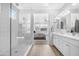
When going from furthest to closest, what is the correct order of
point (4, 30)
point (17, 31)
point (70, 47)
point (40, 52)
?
1. point (40, 52)
2. point (70, 47)
3. point (17, 31)
4. point (4, 30)

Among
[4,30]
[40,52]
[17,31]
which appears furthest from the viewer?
[40,52]

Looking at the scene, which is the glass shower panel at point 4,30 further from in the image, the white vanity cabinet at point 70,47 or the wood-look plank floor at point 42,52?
the wood-look plank floor at point 42,52

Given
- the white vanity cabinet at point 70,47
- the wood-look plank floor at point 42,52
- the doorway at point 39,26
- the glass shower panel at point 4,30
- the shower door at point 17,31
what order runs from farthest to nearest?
the doorway at point 39,26 → the wood-look plank floor at point 42,52 → the white vanity cabinet at point 70,47 → the shower door at point 17,31 → the glass shower panel at point 4,30

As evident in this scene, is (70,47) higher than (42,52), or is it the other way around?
(70,47)

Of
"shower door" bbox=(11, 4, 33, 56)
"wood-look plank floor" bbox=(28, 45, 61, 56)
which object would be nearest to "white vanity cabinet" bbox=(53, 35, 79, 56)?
"wood-look plank floor" bbox=(28, 45, 61, 56)

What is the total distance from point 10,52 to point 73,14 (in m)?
2.23

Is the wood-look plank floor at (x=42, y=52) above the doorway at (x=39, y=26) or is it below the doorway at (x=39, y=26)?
below

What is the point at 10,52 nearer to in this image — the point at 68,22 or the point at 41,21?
the point at 68,22

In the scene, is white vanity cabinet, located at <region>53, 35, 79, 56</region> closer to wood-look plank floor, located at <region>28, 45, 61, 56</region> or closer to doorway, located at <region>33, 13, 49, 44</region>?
wood-look plank floor, located at <region>28, 45, 61, 56</region>

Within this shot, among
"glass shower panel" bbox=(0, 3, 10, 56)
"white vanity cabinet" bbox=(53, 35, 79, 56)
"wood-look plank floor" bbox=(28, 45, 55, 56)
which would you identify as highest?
"glass shower panel" bbox=(0, 3, 10, 56)

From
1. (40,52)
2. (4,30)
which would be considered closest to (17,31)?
(4,30)

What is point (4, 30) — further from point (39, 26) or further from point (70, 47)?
point (39, 26)

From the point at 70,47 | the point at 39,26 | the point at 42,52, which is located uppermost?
the point at 39,26

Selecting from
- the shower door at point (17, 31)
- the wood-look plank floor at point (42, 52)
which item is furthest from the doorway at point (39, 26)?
the shower door at point (17, 31)
